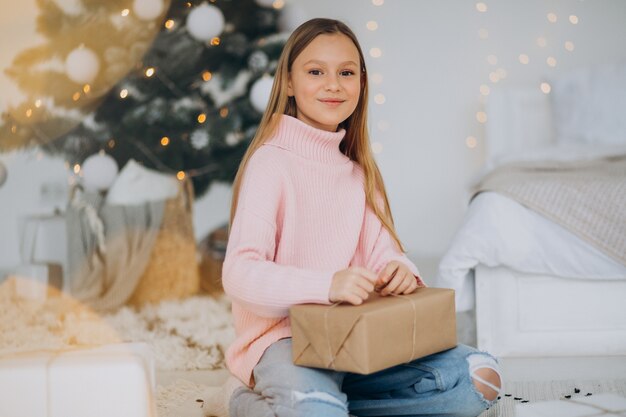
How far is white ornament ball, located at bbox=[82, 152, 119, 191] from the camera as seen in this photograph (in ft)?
9.50

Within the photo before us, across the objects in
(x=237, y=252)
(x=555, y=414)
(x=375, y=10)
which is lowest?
(x=555, y=414)

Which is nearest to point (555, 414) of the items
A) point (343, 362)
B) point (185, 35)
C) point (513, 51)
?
point (343, 362)

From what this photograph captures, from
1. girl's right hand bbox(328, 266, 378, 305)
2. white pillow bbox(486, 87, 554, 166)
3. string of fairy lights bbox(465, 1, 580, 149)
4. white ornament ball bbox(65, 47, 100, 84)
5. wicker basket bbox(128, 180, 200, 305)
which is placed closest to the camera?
girl's right hand bbox(328, 266, 378, 305)

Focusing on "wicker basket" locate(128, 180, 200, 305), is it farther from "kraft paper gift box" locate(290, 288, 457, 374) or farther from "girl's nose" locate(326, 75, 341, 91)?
"kraft paper gift box" locate(290, 288, 457, 374)

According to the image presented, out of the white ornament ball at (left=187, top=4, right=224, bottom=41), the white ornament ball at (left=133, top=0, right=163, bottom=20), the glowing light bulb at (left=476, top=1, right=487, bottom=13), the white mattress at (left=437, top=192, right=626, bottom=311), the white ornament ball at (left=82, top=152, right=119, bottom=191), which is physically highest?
the glowing light bulb at (left=476, top=1, right=487, bottom=13)

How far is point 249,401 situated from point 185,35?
6.74 ft

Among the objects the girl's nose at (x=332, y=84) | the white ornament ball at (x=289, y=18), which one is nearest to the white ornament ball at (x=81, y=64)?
the white ornament ball at (x=289, y=18)

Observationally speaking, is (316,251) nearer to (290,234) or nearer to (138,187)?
(290,234)

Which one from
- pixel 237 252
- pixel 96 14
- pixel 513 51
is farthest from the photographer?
pixel 513 51

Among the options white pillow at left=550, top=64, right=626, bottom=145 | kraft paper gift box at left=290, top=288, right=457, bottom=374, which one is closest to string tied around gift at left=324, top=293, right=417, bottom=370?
kraft paper gift box at left=290, top=288, right=457, bottom=374

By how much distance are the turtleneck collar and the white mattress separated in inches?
27.1

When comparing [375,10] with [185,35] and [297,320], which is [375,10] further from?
[297,320]

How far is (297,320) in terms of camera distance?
3.76 feet

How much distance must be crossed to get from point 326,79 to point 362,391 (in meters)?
0.57
